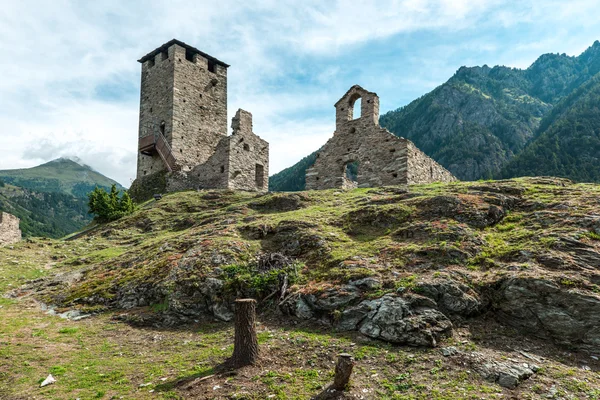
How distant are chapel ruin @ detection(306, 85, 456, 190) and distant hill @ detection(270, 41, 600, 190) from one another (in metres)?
64.6

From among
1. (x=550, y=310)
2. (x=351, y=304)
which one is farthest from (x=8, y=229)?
(x=550, y=310)

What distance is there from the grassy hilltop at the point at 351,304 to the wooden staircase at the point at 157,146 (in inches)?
706

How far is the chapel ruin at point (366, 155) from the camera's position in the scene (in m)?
23.8

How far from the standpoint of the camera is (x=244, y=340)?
26.3ft

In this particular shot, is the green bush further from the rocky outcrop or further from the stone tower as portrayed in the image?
the rocky outcrop

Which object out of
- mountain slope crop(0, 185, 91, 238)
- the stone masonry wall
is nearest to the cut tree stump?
the stone masonry wall

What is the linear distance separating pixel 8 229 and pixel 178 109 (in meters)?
15.9

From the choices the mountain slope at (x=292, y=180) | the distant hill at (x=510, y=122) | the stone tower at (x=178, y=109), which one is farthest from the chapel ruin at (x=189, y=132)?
the distant hill at (x=510, y=122)

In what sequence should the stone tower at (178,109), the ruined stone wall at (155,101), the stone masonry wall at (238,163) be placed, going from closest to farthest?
the stone masonry wall at (238,163) → the stone tower at (178,109) → the ruined stone wall at (155,101)

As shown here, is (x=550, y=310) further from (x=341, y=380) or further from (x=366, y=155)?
(x=366, y=155)

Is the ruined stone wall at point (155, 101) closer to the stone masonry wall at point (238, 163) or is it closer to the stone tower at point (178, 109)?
the stone tower at point (178, 109)

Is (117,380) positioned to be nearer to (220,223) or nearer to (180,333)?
(180,333)

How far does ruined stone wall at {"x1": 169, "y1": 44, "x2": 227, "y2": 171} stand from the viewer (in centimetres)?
3475

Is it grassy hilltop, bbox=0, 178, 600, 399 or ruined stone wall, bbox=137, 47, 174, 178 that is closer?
grassy hilltop, bbox=0, 178, 600, 399
